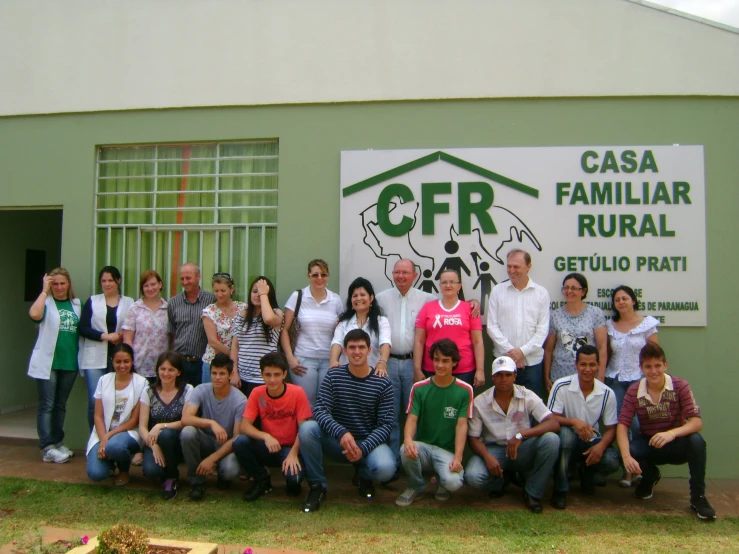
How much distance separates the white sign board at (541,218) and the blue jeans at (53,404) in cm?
274

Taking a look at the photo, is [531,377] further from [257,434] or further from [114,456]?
[114,456]

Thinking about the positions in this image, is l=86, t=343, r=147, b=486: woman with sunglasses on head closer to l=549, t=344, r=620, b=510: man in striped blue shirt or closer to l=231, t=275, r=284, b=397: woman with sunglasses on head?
l=231, t=275, r=284, b=397: woman with sunglasses on head

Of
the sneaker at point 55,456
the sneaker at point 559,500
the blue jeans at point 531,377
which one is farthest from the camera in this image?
the sneaker at point 55,456

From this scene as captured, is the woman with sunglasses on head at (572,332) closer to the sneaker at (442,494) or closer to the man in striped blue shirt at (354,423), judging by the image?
the sneaker at (442,494)

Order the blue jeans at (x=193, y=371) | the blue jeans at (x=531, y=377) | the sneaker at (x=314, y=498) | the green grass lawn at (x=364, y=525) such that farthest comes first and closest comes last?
→ the blue jeans at (x=193, y=371) → the blue jeans at (x=531, y=377) → the sneaker at (x=314, y=498) → the green grass lawn at (x=364, y=525)

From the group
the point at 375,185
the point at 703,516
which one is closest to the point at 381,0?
the point at 375,185

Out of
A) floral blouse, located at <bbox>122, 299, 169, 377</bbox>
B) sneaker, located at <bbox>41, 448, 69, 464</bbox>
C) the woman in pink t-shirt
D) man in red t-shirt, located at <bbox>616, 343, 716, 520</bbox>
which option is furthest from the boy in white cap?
sneaker, located at <bbox>41, 448, 69, 464</bbox>

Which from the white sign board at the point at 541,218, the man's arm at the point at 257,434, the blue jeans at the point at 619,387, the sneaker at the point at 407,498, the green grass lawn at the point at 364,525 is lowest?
the green grass lawn at the point at 364,525

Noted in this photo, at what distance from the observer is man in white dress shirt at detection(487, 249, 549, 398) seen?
4816 millimetres

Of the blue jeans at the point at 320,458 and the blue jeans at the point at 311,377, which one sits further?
the blue jeans at the point at 311,377

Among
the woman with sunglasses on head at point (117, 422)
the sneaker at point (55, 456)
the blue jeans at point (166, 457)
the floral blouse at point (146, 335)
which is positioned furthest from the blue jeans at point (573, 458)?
the sneaker at point (55, 456)

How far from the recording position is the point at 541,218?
5297mm

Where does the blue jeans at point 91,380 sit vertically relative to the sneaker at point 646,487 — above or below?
above

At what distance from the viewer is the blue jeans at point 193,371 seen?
5.22m
